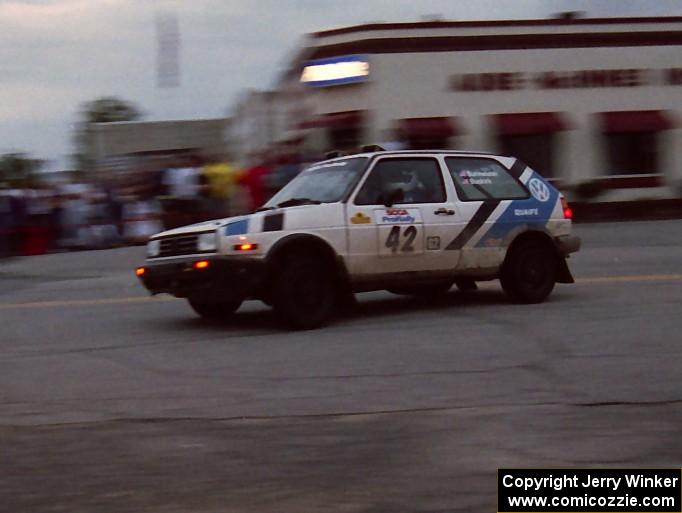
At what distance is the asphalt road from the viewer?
4.94 meters

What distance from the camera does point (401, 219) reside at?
966 centimetres

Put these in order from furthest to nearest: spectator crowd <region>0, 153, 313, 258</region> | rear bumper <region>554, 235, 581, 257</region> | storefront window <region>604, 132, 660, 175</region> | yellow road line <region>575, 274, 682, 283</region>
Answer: storefront window <region>604, 132, 660, 175</region> < spectator crowd <region>0, 153, 313, 258</region> < yellow road line <region>575, 274, 682, 283</region> < rear bumper <region>554, 235, 581, 257</region>

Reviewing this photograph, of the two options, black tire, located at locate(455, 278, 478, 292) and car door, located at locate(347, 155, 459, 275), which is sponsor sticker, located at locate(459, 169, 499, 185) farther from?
black tire, located at locate(455, 278, 478, 292)

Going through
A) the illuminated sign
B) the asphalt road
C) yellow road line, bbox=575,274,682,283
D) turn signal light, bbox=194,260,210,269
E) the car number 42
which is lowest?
yellow road line, bbox=575,274,682,283

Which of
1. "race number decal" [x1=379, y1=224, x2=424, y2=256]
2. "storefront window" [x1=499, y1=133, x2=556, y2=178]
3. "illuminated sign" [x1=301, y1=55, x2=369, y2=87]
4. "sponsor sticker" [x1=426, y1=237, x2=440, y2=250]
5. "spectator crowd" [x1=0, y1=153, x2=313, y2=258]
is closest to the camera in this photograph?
"race number decal" [x1=379, y1=224, x2=424, y2=256]

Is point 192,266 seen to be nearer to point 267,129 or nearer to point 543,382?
point 543,382

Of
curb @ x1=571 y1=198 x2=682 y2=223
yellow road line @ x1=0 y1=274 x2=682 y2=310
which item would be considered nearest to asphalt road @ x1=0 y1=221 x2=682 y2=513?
yellow road line @ x1=0 y1=274 x2=682 y2=310

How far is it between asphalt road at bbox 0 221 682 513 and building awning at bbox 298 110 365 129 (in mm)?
15685

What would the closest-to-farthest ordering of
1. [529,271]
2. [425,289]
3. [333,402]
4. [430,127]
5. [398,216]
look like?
[333,402]
[398,216]
[529,271]
[425,289]
[430,127]

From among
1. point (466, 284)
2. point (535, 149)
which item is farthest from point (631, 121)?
point (466, 284)

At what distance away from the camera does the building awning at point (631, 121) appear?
28.1 m

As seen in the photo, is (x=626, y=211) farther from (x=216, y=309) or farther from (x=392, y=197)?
(x=216, y=309)

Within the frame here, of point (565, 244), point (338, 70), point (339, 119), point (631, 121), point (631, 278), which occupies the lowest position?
point (631, 278)

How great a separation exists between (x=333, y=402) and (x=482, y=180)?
14.7 ft
